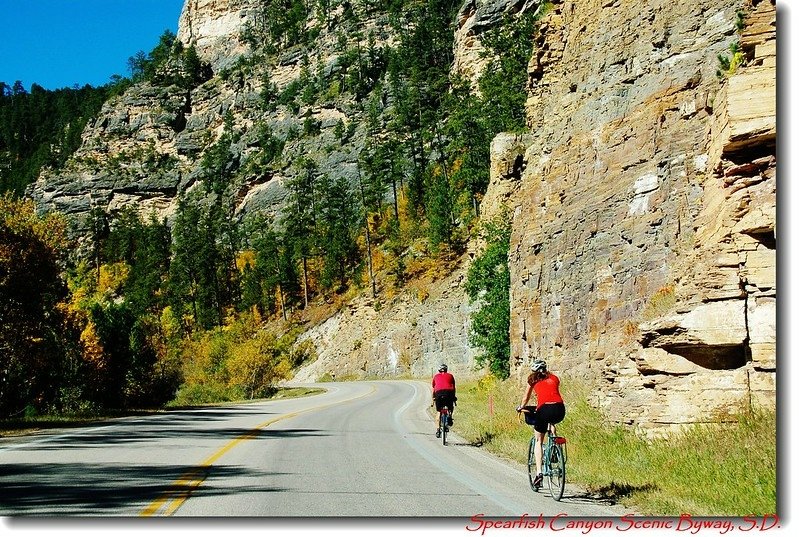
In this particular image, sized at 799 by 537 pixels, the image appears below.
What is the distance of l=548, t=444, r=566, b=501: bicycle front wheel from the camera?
30.1 ft

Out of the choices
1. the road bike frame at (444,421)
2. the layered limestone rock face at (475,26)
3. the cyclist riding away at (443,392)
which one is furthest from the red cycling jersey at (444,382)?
the layered limestone rock face at (475,26)

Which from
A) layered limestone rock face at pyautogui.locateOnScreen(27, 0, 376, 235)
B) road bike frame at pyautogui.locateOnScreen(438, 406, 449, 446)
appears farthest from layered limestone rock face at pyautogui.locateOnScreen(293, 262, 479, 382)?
layered limestone rock face at pyautogui.locateOnScreen(27, 0, 376, 235)

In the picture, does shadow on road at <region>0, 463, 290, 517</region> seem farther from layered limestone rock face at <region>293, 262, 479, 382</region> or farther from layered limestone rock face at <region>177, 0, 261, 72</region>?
layered limestone rock face at <region>177, 0, 261, 72</region>

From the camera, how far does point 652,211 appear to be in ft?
61.3

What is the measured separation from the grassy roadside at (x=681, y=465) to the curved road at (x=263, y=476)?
2.30 ft

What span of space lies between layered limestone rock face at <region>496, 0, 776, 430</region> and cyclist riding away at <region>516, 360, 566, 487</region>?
3013 millimetres

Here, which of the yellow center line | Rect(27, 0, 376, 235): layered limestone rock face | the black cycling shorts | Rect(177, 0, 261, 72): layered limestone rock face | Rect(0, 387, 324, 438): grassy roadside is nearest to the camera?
the yellow center line

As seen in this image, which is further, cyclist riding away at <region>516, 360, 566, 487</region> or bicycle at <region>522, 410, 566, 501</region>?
cyclist riding away at <region>516, 360, 566, 487</region>

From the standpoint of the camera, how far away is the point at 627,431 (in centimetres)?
1270

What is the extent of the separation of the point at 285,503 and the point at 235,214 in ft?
373

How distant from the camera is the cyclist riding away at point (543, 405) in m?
9.72

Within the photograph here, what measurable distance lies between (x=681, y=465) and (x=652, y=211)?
983 centimetres

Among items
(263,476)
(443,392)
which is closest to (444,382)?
(443,392)

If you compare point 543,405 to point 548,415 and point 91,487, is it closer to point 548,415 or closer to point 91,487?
point 548,415
